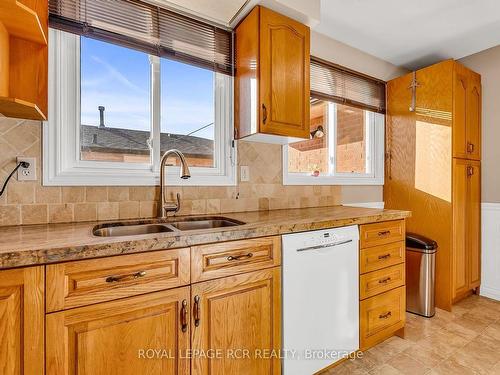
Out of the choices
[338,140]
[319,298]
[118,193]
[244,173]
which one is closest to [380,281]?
[319,298]

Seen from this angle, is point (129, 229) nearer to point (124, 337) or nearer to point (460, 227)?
point (124, 337)

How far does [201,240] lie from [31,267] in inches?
21.7

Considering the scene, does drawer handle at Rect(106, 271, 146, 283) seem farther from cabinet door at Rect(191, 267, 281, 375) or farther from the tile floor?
the tile floor

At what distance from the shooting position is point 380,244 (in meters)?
1.75

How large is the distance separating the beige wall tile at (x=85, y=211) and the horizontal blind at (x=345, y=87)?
1.88 meters

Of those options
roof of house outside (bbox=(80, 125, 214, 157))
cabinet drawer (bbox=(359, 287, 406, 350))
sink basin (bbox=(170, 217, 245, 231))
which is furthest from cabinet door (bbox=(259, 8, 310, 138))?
cabinet drawer (bbox=(359, 287, 406, 350))

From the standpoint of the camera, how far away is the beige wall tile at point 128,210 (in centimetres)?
153

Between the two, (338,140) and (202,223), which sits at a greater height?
(338,140)

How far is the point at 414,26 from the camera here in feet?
7.44

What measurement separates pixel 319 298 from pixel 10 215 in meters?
1.63

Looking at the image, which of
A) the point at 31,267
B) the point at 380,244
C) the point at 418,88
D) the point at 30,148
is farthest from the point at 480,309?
the point at 30,148

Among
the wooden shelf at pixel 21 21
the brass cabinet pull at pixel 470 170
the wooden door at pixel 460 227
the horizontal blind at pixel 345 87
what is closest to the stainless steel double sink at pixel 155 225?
the wooden shelf at pixel 21 21

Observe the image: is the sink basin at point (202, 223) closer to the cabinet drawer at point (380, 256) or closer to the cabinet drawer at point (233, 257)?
the cabinet drawer at point (233, 257)

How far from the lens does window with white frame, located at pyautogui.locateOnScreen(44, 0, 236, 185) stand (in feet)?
4.62
